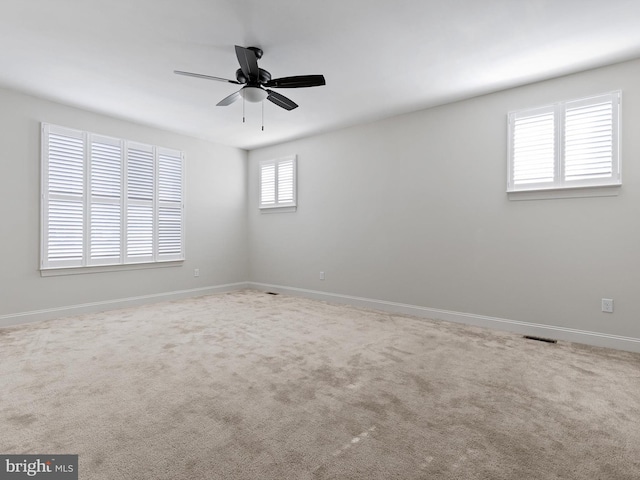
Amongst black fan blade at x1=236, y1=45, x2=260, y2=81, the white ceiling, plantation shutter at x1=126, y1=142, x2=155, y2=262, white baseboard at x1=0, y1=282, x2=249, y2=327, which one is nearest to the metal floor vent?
the white ceiling

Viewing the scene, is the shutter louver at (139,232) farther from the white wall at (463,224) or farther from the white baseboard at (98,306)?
the white wall at (463,224)

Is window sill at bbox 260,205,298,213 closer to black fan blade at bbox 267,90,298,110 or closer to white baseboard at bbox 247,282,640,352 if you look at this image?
A: white baseboard at bbox 247,282,640,352

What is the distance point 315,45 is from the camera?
3.13 m

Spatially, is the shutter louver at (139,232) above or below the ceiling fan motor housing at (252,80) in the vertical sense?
below

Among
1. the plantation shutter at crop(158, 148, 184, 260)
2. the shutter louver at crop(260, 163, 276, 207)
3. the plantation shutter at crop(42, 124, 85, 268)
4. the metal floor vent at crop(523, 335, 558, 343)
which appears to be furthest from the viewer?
the shutter louver at crop(260, 163, 276, 207)

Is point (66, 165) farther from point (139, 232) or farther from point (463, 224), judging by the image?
point (463, 224)

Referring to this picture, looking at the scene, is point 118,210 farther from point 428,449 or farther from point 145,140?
point 428,449

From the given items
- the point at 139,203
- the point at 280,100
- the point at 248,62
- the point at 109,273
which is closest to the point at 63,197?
the point at 139,203

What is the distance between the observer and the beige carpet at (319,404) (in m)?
1.66

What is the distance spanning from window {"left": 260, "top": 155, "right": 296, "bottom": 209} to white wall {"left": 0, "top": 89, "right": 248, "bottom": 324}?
0.54m

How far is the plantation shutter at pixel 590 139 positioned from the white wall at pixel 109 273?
17.9 feet

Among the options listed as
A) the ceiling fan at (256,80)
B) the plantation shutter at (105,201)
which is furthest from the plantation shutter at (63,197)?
the ceiling fan at (256,80)

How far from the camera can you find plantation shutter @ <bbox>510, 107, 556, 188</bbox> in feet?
12.0

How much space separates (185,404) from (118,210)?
3.93 metres
